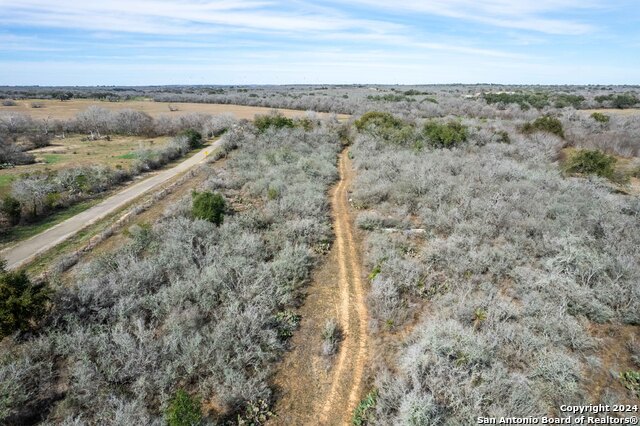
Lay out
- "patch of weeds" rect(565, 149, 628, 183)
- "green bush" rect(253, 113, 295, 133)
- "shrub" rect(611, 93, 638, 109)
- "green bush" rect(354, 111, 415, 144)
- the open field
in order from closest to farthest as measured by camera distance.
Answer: "patch of weeds" rect(565, 149, 628, 183) → "green bush" rect(354, 111, 415, 144) → "green bush" rect(253, 113, 295, 133) → the open field → "shrub" rect(611, 93, 638, 109)

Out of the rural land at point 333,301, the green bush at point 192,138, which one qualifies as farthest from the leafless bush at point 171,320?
the green bush at point 192,138

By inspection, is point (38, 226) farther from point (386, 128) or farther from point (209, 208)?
point (386, 128)

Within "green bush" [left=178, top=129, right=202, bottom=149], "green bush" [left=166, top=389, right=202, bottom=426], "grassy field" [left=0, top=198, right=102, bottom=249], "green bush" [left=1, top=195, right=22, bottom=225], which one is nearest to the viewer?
"green bush" [left=166, top=389, right=202, bottom=426]

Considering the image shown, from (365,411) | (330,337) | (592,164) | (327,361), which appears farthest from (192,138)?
(365,411)

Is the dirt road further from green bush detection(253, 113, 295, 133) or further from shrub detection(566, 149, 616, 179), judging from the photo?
shrub detection(566, 149, 616, 179)

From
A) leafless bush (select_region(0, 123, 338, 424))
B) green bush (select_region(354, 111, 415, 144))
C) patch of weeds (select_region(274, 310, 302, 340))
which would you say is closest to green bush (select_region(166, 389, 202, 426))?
leafless bush (select_region(0, 123, 338, 424))

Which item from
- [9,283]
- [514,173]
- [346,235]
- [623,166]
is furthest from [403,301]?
[623,166]
